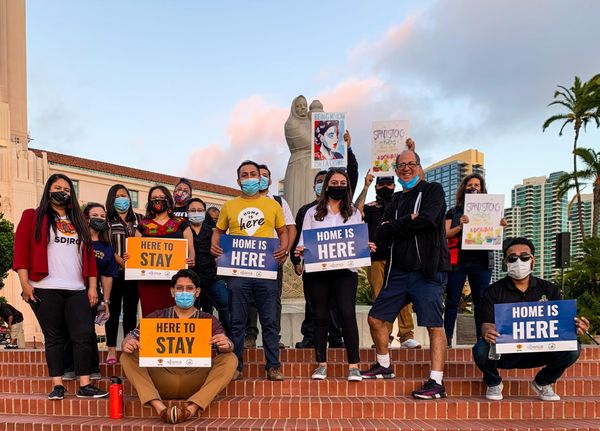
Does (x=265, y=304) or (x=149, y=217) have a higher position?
(x=149, y=217)

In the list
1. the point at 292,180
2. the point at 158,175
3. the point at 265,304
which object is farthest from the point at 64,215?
the point at 158,175

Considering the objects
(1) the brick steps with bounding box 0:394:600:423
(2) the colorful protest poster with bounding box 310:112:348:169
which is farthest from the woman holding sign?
(2) the colorful protest poster with bounding box 310:112:348:169

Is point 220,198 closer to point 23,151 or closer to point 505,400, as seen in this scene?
point 23,151

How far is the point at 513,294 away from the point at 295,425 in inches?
94.8

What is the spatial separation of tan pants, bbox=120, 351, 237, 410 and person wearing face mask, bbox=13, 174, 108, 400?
0.71 metres

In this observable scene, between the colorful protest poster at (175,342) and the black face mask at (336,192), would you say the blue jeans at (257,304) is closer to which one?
the colorful protest poster at (175,342)

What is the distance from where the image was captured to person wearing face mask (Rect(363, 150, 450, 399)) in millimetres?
4980

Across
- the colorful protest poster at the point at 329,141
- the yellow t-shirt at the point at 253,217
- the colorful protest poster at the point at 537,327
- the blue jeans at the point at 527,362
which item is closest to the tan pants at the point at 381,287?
the colorful protest poster at the point at 329,141

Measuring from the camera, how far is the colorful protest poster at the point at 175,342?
4.67m

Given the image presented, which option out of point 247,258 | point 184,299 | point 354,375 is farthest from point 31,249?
point 354,375

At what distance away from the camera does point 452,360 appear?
625 cm

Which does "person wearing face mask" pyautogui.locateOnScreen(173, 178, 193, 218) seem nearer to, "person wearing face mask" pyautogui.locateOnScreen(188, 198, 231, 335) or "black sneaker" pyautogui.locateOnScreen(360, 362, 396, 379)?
"person wearing face mask" pyautogui.locateOnScreen(188, 198, 231, 335)

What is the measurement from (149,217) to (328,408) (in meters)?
2.76

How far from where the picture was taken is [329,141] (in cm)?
666
